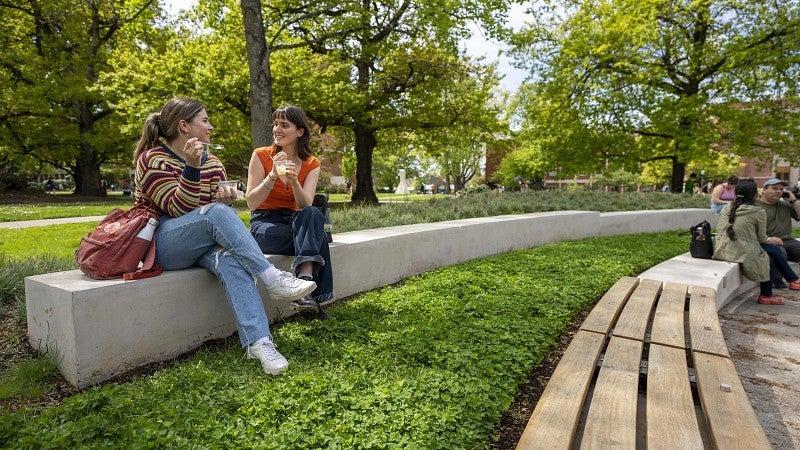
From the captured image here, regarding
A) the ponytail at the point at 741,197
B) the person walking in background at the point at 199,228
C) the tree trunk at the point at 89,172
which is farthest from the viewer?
the tree trunk at the point at 89,172

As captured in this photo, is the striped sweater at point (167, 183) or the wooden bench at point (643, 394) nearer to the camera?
the wooden bench at point (643, 394)

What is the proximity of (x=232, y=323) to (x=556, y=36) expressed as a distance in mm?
19795

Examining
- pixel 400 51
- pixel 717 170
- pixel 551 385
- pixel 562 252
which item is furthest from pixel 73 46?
pixel 717 170

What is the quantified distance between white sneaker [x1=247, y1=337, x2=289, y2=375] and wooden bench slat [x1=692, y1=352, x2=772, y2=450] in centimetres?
223

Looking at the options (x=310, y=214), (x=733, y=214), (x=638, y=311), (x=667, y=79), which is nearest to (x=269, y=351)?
(x=310, y=214)

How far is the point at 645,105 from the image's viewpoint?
1811 cm

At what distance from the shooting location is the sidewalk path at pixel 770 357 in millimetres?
2959

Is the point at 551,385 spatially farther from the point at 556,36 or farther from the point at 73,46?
the point at 73,46

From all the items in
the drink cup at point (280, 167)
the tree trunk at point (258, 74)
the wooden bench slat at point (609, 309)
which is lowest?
the wooden bench slat at point (609, 309)

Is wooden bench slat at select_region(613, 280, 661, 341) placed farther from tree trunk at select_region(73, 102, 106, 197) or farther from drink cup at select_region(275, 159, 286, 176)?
tree trunk at select_region(73, 102, 106, 197)

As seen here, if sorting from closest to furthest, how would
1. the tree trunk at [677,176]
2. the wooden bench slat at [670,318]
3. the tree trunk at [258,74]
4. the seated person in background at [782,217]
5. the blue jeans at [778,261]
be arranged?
the wooden bench slat at [670,318], the blue jeans at [778,261], the seated person in background at [782,217], the tree trunk at [258,74], the tree trunk at [677,176]

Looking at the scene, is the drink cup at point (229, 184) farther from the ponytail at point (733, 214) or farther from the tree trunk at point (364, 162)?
the tree trunk at point (364, 162)

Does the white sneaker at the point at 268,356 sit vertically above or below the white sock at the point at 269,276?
below

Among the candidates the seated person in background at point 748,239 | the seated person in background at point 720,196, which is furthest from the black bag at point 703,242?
the seated person in background at point 720,196
